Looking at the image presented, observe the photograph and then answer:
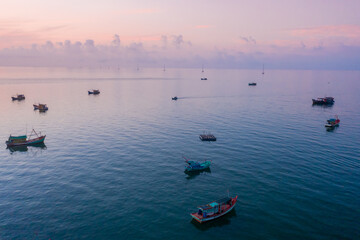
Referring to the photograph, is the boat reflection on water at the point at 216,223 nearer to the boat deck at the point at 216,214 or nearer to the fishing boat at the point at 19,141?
the boat deck at the point at 216,214

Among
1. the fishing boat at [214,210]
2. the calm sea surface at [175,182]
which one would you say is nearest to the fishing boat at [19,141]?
the calm sea surface at [175,182]

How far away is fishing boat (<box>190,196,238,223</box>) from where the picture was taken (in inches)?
1837

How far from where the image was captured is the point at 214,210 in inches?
1892

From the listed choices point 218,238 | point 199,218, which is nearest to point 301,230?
point 218,238

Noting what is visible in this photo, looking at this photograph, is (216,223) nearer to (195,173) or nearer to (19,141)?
(195,173)

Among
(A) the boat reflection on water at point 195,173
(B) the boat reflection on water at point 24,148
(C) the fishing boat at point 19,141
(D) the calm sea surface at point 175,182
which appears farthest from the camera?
(C) the fishing boat at point 19,141

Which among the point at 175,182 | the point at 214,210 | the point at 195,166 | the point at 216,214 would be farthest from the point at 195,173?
the point at 216,214

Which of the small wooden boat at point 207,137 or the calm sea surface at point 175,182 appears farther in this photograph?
the small wooden boat at point 207,137

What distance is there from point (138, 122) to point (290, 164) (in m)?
76.3

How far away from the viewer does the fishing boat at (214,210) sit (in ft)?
153

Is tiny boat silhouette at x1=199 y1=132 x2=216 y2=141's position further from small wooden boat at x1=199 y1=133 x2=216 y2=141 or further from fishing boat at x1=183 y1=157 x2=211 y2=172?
fishing boat at x1=183 y1=157 x2=211 y2=172

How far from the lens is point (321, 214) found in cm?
4847

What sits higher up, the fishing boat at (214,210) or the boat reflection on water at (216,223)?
the fishing boat at (214,210)

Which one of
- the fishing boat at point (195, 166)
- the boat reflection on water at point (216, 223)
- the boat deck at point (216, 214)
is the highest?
the fishing boat at point (195, 166)
